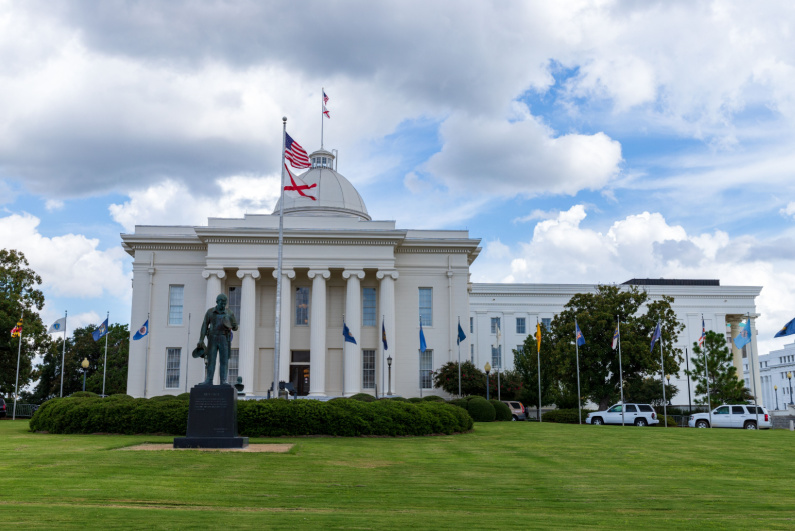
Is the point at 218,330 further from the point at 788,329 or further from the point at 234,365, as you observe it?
the point at 234,365

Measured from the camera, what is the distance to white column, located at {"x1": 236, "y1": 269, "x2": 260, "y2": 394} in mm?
46969

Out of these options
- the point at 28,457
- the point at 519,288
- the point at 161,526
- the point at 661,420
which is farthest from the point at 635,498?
the point at 519,288

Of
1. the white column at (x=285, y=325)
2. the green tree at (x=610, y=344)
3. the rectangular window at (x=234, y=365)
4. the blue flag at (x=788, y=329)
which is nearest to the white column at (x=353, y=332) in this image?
the white column at (x=285, y=325)

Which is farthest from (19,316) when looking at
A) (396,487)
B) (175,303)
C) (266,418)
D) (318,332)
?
(396,487)

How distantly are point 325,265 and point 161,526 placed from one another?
3894 centimetres

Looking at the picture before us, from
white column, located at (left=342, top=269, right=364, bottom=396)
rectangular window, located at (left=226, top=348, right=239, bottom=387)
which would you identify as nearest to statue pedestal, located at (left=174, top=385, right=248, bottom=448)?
white column, located at (left=342, top=269, right=364, bottom=396)

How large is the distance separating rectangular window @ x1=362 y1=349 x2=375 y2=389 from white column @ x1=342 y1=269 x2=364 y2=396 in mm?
1320

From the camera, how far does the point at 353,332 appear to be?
4784cm

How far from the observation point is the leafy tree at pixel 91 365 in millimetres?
72025

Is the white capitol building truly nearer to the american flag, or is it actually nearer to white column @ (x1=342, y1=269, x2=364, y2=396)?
white column @ (x1=342, y1=269, x2=364, y2=396)

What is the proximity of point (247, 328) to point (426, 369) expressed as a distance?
13033mm

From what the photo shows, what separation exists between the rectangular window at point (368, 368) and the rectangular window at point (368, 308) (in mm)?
2090

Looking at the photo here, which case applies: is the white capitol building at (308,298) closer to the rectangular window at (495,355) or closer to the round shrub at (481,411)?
the round shrub at (481,411)

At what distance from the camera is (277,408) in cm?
2645
